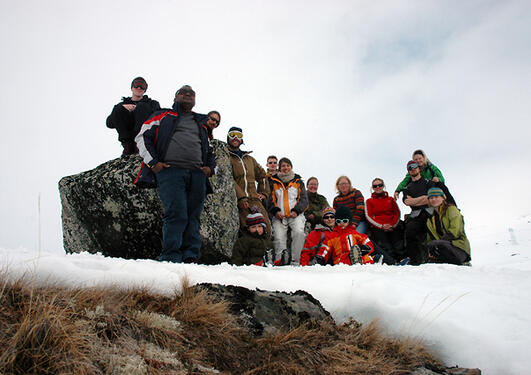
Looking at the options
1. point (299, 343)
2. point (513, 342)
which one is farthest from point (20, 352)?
point (513, 342)

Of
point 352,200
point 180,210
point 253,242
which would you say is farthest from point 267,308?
point 352,200

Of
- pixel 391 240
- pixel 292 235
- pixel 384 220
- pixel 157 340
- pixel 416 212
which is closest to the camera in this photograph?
pixel 157 340

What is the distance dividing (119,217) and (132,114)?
173cm

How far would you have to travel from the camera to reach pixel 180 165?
465cm

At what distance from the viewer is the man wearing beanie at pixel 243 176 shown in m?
6.95

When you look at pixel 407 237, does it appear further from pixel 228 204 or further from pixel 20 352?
pixel 20 352

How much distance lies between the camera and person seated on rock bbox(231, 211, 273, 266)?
6.44 metres

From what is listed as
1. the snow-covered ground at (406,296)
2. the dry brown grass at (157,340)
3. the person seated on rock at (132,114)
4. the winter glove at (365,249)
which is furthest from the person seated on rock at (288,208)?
the dry brown grass at (157,340)

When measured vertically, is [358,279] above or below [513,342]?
above

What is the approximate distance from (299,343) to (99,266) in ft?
4.27

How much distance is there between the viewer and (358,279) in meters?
2.88

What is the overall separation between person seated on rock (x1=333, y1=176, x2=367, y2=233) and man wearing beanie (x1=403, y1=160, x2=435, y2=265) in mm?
905

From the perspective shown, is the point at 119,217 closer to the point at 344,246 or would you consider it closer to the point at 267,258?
the point at 267,258

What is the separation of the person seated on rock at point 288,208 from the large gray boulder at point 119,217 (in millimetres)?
1422
